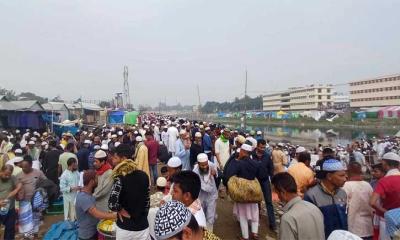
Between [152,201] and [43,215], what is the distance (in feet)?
15.1

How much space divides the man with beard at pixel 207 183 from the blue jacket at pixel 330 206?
2045mm

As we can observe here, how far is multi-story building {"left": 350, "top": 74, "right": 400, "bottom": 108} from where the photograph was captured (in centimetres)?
7444

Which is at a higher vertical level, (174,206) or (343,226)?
(174,206)

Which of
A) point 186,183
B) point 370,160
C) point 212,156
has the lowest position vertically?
point 370,160

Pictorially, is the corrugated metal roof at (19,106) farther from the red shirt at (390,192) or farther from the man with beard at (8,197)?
the red shirt at (390,192)

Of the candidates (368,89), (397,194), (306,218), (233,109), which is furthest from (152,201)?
(233,109)

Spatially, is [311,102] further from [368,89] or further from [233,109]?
[233,109]

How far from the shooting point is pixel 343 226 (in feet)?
11.0

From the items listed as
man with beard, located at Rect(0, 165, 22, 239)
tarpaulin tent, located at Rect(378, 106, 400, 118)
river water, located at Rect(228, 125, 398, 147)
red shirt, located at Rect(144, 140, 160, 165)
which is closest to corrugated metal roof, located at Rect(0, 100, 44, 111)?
red shirt, located at Rect(144, 140, 160, 165)

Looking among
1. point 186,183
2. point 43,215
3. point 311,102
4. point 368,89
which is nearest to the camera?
point 186,183

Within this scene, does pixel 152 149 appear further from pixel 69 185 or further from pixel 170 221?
pixel 170 221

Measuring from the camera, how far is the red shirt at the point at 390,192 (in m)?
3.85

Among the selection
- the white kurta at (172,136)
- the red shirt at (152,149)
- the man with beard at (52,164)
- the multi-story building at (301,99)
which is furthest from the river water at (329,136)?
the multi-story building at (301,99)

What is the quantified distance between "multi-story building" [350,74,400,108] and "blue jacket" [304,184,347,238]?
80.4 meters
